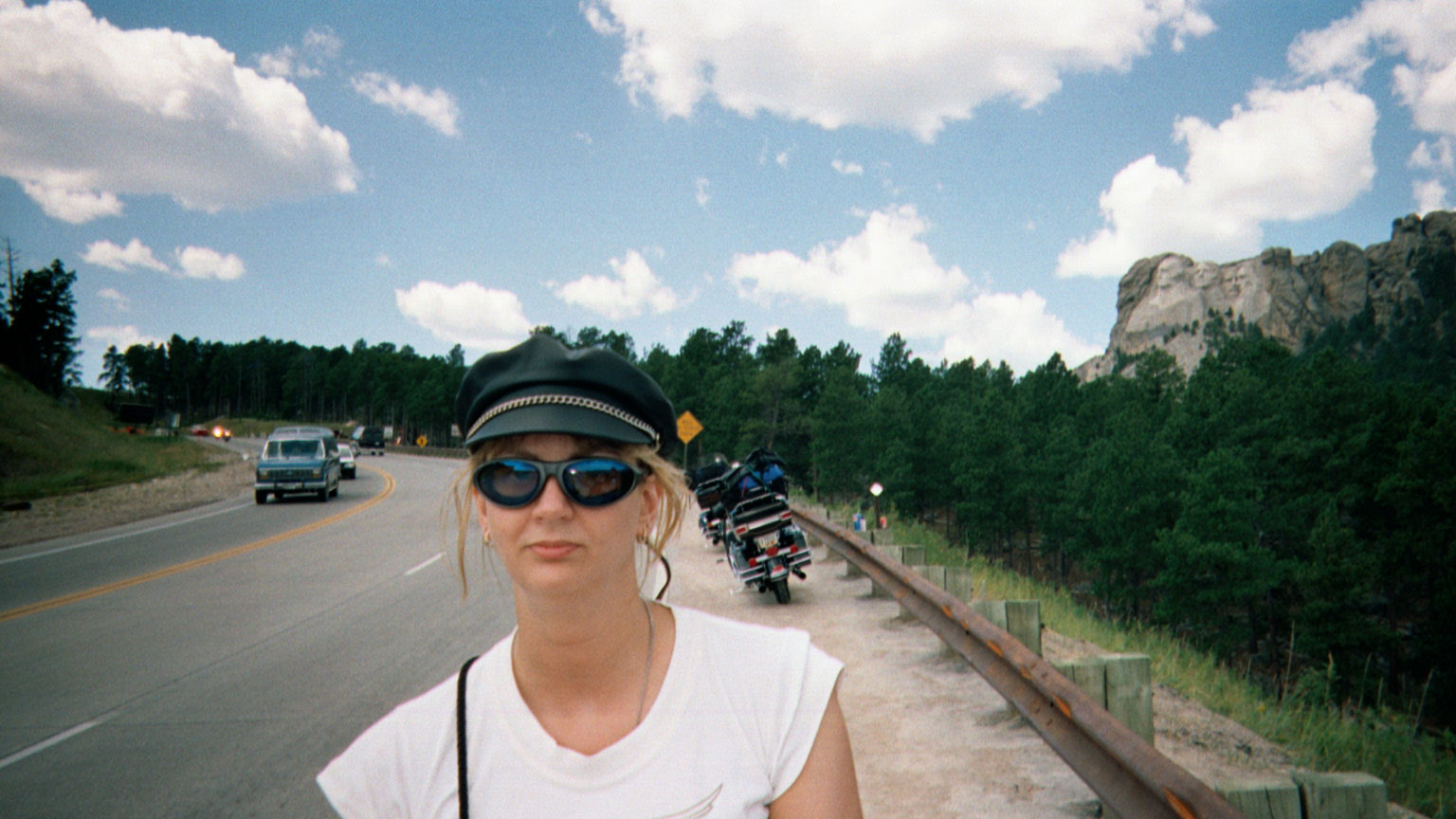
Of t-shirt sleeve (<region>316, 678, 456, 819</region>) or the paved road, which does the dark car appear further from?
t-shirt sleeve (<region>316, 678, 456, 819</region>)

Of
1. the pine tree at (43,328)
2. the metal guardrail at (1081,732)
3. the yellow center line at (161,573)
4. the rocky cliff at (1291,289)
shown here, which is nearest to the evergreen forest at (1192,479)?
the pine tree at (43,328)

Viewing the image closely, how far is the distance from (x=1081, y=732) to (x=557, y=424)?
119 inches

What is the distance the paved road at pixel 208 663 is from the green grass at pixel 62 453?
17.7m

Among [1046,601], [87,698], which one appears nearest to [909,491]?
[1046,601]

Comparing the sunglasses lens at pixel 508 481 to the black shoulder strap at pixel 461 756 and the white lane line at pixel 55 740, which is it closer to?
the black shoulder strap at pixel 461 756

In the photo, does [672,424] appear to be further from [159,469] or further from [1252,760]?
[159,469]

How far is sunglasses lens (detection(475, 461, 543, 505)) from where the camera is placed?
152 centimetres

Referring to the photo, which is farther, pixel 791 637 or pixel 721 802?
pixel 791 637

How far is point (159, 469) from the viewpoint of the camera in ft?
124

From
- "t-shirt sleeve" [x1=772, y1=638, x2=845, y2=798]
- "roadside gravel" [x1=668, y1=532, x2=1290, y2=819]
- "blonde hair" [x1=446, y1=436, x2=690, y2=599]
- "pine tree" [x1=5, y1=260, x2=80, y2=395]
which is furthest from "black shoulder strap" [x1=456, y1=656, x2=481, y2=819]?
"pine tree" [x1=5, y1=260, x2=80, y2=395]

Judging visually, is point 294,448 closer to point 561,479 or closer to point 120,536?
point 120,536

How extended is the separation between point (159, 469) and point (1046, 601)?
4257cm

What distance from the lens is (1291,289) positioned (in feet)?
589

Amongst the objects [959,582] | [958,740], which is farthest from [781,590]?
[958,740]
